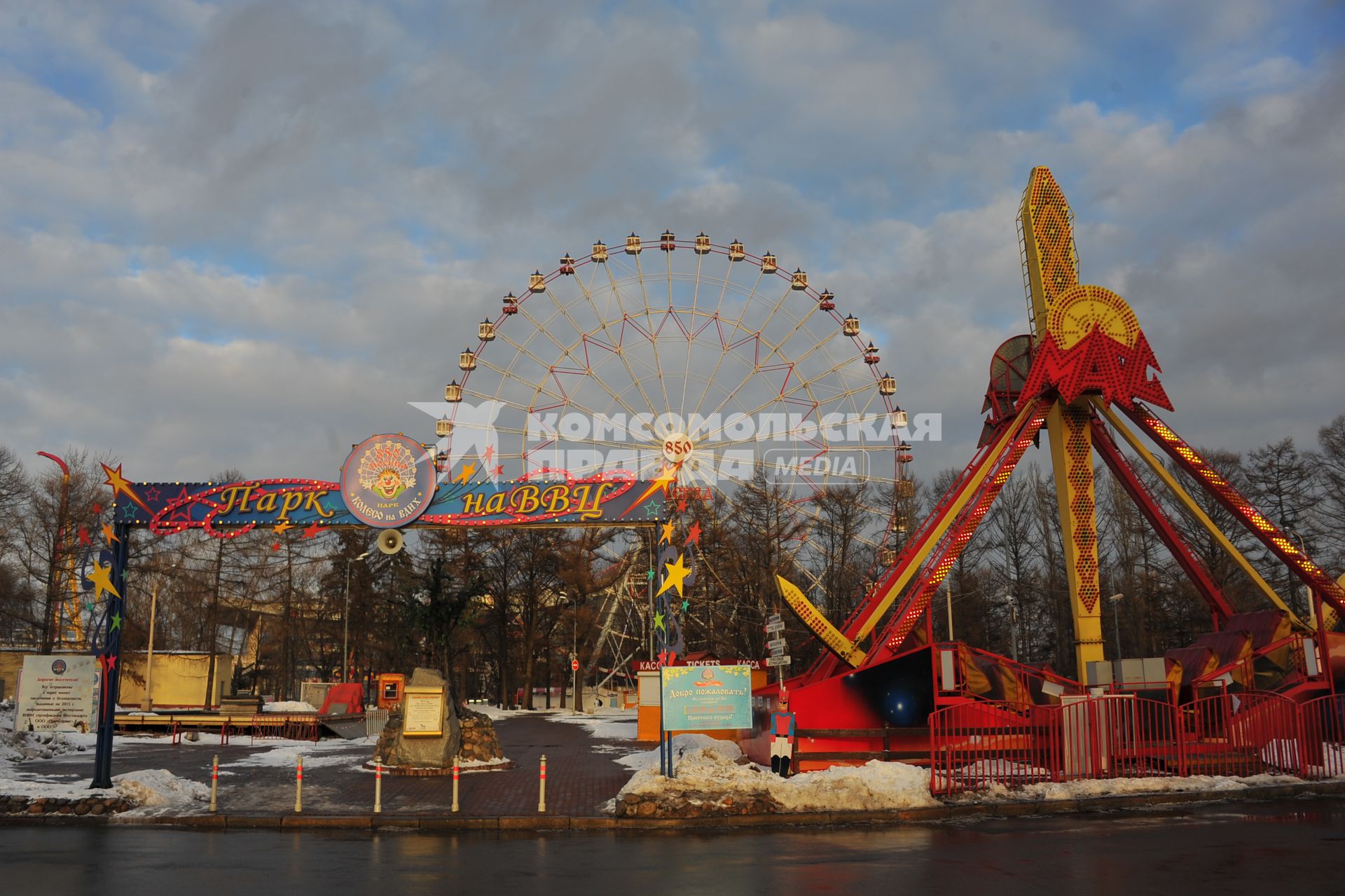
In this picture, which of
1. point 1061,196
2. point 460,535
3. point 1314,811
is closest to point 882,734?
point 1314,811

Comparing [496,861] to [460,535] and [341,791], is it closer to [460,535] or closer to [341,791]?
[341,791]

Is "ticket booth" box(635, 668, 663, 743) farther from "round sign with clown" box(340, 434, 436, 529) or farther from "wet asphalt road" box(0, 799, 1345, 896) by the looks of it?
"wet asphalt road" box(0, 799, 1345, 896)

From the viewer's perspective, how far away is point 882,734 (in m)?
18.0

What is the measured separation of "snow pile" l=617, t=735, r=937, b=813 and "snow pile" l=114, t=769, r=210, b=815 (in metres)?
6.75

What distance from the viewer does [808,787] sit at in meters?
14.9

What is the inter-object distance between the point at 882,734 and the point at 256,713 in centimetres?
2461

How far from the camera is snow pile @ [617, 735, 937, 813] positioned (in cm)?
1462

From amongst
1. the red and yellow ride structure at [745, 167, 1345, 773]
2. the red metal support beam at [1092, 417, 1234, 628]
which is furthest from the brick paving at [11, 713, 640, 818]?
the red metal support beam at [1092, 417, 1234, 628]

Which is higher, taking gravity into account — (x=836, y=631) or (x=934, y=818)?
(x=836, y=631)

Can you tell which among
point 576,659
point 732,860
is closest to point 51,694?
point 732,860

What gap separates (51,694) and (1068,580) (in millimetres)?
23791

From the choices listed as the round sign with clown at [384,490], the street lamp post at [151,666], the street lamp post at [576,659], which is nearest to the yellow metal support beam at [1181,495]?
the round sign with clown at [384,490]

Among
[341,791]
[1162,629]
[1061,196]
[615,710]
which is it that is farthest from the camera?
[615,710]

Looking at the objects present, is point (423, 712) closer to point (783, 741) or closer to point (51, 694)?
point (783, 741)
